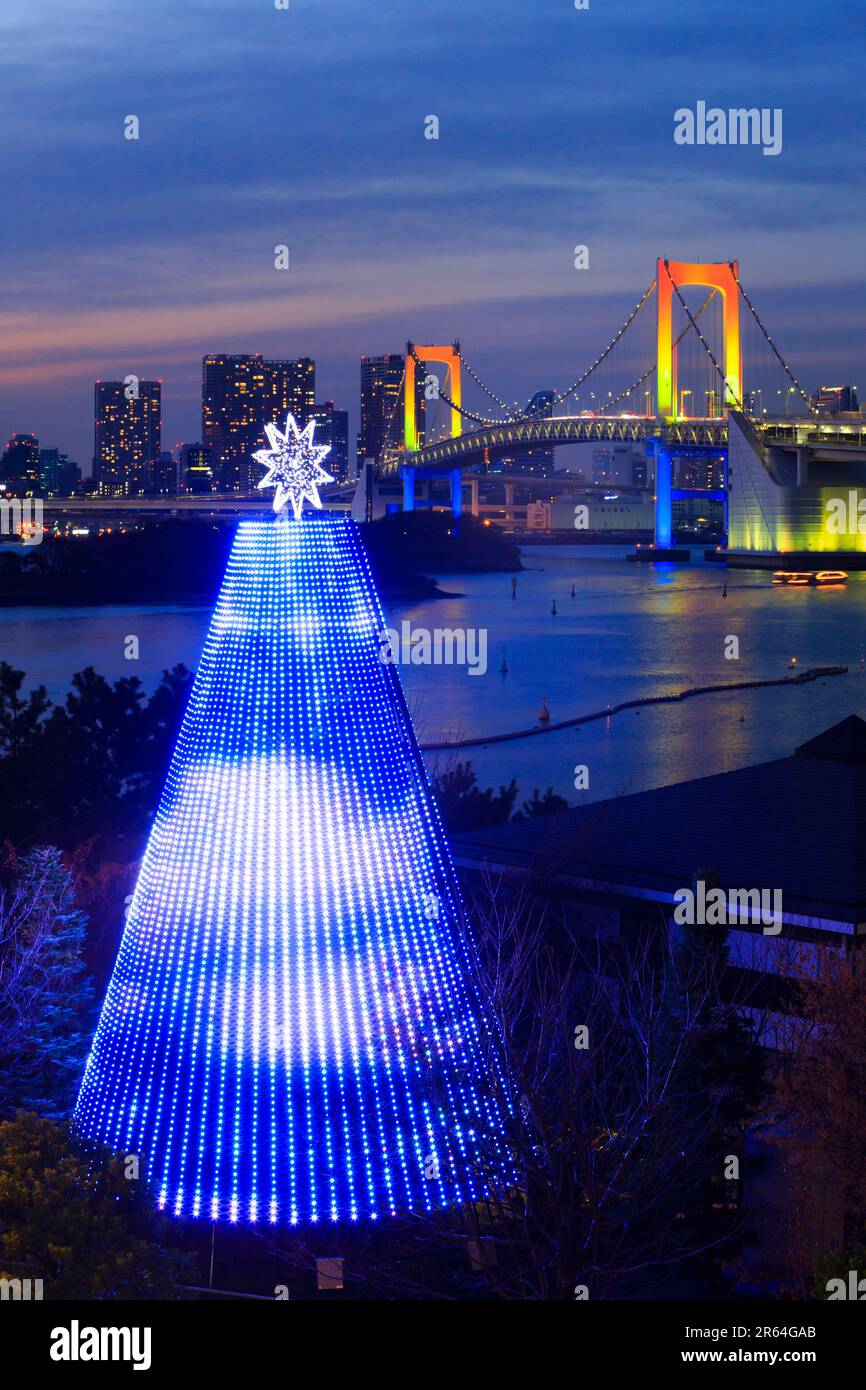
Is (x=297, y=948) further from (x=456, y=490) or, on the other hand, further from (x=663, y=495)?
(x=456, y=490)

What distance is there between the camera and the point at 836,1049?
5.63m

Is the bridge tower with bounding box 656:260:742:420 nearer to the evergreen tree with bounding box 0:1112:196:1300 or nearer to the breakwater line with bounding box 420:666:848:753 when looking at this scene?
the breakwater line with bounding box 420:666:848:753

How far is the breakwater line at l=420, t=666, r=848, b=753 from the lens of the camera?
19.2 meters

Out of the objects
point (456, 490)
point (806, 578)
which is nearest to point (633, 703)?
point (806, 578)

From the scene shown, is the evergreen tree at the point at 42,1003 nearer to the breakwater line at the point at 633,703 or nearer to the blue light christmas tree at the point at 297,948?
the blue light christmas tree at the point at 297,948

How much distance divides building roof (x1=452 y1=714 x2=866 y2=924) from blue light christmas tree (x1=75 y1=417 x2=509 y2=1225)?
9.06 ft

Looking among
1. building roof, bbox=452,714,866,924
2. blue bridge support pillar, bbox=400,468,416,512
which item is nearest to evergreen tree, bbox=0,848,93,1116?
building roof, bbox=452,714,866,924

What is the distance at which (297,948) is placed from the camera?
15.7 ft

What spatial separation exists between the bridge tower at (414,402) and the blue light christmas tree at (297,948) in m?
55.8

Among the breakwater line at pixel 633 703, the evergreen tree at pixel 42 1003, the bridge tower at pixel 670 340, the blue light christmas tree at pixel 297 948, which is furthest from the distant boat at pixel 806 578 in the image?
the blue light christmas tree at pixel 297 948
